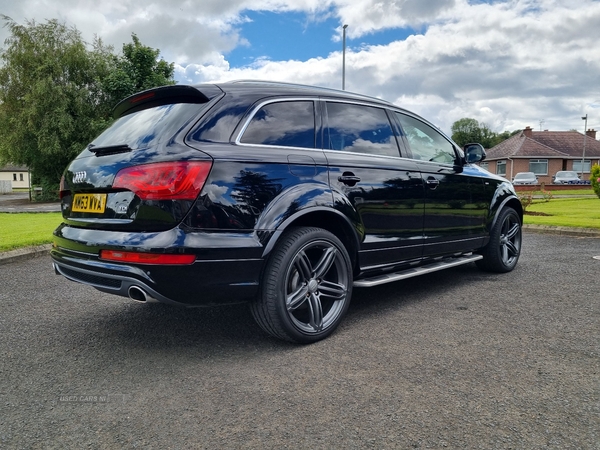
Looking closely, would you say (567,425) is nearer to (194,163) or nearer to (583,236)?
(194,163)

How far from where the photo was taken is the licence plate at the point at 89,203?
2.99 meters

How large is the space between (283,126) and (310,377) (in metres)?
1.71

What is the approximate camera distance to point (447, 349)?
121 inches

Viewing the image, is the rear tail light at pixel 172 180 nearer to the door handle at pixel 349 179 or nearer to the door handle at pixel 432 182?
the door handle at pixel 349 179

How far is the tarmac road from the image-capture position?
6.97 feet

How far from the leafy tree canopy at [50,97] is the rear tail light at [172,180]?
28.3 m

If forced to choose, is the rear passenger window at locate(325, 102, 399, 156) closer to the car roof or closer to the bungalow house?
the car roof

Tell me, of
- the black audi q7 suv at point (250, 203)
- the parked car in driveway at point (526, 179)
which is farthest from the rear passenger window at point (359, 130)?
the parked car in driveway at point (526, 179)

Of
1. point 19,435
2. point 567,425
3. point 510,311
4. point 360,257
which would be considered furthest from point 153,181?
point 510,311

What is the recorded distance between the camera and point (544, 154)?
156 ft

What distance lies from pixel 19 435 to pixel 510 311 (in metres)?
3.52

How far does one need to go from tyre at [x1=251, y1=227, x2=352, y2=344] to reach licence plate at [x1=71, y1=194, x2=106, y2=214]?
1116 millimetres

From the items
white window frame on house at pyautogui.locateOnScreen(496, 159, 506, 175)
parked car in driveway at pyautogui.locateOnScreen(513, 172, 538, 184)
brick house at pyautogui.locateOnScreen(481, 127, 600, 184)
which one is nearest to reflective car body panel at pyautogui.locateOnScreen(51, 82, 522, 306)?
parked car in driveway at pyautogui.locateOnScreen(513, 172, 538, 184)

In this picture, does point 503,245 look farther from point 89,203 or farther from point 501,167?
point 501,167
